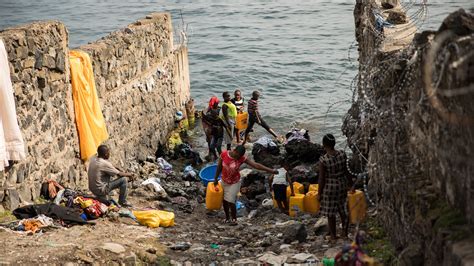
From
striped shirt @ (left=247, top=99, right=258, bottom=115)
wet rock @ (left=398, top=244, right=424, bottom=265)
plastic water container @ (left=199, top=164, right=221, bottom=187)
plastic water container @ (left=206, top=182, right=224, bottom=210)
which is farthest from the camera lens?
striped shirt @ (left=247, top=99, right=258, bottom=115)

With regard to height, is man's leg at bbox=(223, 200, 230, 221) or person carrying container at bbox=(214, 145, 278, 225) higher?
person carrying container at bbox=(214, 145, 278, 225)

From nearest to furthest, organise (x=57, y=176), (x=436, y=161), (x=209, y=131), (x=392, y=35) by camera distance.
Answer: (x=436, y=161), (x=392, y=35), (x=57, y=176), (x=209, y=131)

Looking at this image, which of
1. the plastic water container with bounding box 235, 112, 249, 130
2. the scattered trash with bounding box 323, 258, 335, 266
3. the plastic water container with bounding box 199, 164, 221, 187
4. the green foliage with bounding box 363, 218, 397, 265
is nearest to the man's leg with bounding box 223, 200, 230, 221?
the green foliage with bounding box 363, 218, 397, 265

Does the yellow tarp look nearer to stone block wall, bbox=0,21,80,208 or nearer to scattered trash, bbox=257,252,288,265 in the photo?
stone block wall, bbox=0,21,80,208

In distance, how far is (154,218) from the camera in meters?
11.2

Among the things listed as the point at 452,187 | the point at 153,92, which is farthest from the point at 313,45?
the point at 452,187

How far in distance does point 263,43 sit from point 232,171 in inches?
896

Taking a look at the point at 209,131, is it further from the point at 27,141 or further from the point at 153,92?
the point at 27,141

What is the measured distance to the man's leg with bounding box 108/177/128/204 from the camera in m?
11.7

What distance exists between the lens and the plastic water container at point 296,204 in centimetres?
1179

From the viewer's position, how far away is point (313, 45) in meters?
32.4

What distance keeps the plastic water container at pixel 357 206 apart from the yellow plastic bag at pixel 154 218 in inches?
110

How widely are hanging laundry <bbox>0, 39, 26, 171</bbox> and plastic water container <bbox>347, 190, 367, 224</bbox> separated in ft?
15.1

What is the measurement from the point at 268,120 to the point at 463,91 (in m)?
16.7
